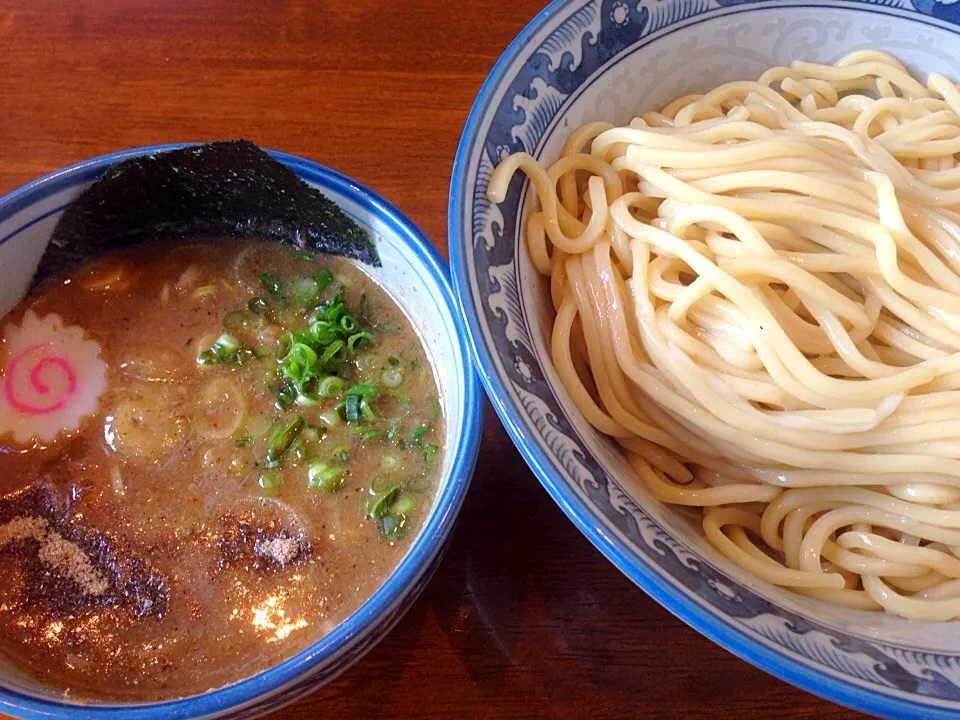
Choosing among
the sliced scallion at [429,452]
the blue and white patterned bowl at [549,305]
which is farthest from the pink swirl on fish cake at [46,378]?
the blue and white patterned bowl at [549,305]

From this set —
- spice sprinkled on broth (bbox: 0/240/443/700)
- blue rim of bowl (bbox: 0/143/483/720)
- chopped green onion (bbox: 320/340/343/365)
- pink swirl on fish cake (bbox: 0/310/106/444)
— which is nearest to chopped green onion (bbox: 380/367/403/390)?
spice sprinkled on broth (bbox: 0/240/443/700)

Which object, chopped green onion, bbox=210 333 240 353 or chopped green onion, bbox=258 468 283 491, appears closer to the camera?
chopped green onion, bbox=258 468 283 491

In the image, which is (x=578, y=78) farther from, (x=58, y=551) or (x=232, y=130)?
(x=58, y=551)

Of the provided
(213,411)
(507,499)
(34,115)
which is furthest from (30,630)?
(34,115)

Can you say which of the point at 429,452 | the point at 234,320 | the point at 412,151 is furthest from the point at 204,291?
the point at 412,151

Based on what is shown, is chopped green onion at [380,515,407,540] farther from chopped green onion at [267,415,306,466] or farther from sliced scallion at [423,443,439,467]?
chopped green onion at [267,415,306,466]

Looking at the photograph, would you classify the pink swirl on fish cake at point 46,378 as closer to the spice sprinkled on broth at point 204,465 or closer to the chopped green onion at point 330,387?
the spice sprinkled on broth at point 204,465
